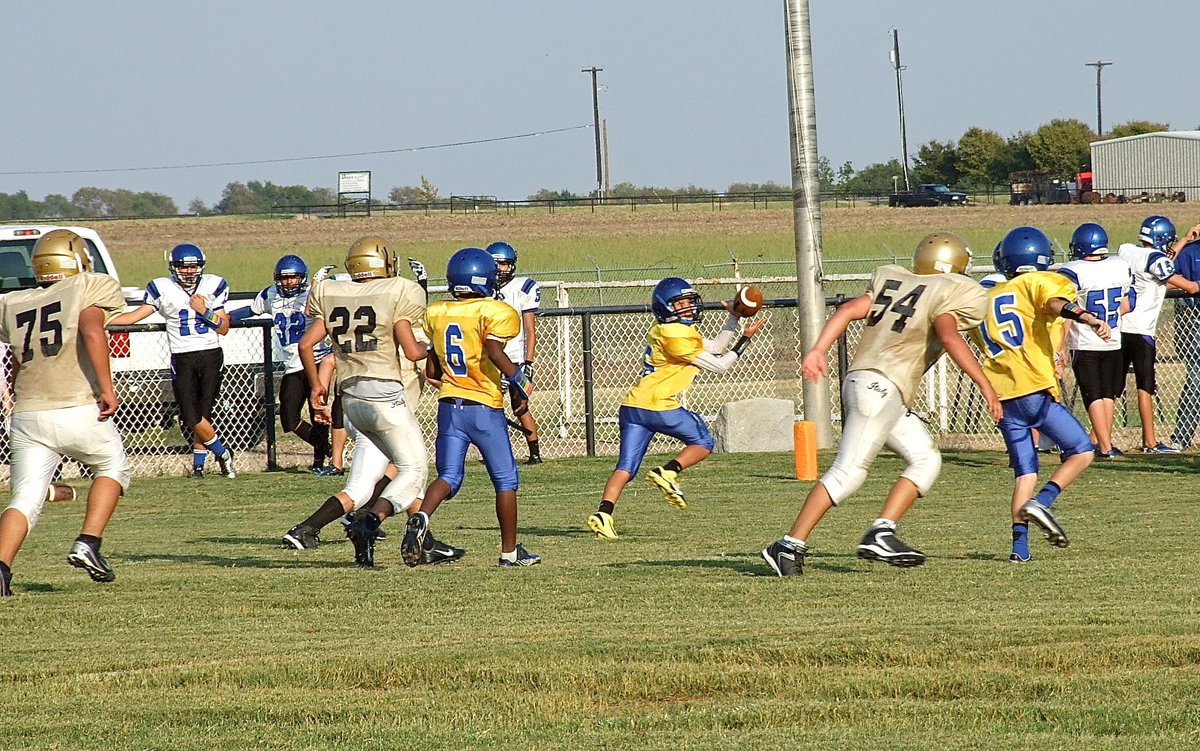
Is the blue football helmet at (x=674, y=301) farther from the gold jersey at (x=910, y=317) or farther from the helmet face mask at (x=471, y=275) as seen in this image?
the gold jersey at (x=910, y=317)

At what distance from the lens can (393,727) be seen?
500 cm

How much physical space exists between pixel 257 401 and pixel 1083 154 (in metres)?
77.8

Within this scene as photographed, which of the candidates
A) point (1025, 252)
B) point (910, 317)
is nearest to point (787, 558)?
point (910, 317)

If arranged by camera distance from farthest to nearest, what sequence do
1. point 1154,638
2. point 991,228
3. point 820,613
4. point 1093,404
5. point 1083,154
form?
point 1083,154, point 991,228, point 1093,404, point 820,613, point 1154,638

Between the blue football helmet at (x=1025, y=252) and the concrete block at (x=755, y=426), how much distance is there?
6420 mm

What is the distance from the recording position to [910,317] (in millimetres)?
7398

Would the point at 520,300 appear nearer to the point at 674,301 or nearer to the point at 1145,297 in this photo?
Answer: the point at 674,301

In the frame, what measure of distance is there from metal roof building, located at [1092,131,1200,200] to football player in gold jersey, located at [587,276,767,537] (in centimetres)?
6697

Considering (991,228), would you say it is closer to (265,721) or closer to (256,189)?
(265,721)

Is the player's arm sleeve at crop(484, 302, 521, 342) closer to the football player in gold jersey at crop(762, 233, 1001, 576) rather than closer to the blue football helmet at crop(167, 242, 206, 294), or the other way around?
the football player in gold jersey at crop(762, 233, 1001, 576)


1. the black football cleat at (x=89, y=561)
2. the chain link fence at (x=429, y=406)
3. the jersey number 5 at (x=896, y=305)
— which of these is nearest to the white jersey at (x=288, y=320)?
the chain link fence at (x=429, y=406)

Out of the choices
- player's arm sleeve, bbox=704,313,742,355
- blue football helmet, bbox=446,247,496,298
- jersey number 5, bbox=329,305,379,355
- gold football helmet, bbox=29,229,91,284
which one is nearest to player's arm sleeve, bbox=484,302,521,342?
blue football helmet, bbox=446,247,496,298

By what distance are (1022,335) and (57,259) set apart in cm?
506

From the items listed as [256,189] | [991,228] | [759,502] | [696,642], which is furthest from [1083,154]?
[696,642]
